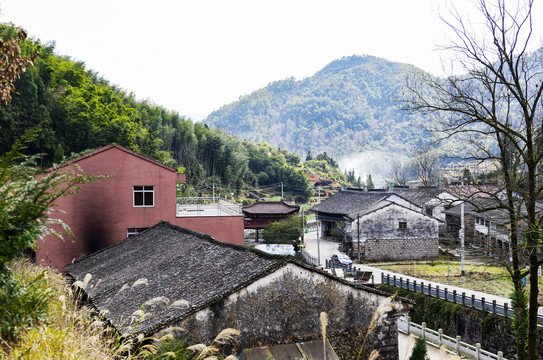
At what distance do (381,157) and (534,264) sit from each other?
633 ft

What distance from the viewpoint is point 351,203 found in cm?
4372

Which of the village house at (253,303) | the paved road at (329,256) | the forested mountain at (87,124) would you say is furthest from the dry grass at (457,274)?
the forested mountain at (87,124)

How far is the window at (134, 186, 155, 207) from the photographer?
1780cm

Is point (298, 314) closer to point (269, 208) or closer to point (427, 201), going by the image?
point (269, 208)

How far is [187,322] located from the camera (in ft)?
24.7

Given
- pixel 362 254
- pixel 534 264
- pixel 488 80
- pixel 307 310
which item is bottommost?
pixel 362 254

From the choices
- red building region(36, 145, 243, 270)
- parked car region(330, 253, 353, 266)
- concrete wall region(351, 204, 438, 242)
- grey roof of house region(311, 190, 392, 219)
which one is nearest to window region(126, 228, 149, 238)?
red building region(36, 145, 243, 270)

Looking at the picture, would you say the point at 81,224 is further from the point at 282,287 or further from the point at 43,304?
the point at 43,304

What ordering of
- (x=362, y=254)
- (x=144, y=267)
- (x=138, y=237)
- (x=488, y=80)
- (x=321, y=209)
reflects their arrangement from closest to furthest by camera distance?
(x=488, y=80) → (x=144, y=267) → (x=138, y=237) → (x=362, y=254) → (x=321, y=209)

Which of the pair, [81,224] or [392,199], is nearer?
[81,224]

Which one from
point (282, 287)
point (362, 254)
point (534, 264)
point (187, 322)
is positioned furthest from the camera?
point (362, 254)

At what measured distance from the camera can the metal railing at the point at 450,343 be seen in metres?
14.5

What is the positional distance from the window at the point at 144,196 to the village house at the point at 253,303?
7728mm

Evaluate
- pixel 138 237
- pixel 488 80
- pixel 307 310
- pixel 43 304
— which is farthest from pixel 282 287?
pixel 138 237
